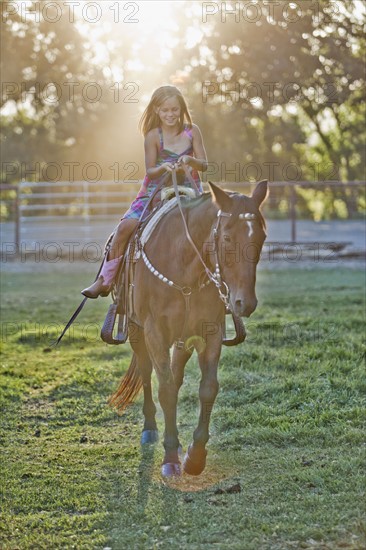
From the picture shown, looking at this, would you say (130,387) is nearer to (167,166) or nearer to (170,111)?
(167,166)

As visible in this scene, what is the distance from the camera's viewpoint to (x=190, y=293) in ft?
19.7

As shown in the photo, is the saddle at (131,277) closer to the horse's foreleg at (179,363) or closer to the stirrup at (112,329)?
the stirrup at (112,329)

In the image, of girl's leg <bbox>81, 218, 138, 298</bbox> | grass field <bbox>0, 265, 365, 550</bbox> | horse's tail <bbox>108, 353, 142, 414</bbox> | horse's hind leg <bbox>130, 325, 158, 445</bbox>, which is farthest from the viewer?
horse's tail <bbox>108, 353, 142, 414</bbox>

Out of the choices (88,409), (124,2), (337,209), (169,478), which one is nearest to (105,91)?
(337,209)

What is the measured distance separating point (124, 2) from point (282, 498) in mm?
17616

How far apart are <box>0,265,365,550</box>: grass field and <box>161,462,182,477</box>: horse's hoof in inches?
4.8

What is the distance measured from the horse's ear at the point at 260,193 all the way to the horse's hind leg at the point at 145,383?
6.80ft

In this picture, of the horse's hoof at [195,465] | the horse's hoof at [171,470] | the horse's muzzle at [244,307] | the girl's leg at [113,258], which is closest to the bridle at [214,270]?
the horse's muzzle at [244,307]

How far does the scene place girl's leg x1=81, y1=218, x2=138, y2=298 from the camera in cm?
696

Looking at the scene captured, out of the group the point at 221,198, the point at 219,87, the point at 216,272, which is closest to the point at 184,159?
the point at 221,198

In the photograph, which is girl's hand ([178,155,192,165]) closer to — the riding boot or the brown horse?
the brown horse

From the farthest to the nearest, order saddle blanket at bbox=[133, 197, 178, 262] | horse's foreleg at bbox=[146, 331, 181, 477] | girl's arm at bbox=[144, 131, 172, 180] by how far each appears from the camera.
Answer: girl's arm at bbox=[144, 131, 172, 180] → saddle blanket at bbox=[133, 197, 178, 262] → horse's foreleg at bbox=[146, 331, 181, 477]

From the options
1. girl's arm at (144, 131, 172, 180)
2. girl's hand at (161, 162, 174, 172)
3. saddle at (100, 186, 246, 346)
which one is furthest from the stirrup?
girl's hand at (161, 162, 174, 172)

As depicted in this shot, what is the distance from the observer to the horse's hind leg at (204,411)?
5.96 meters
